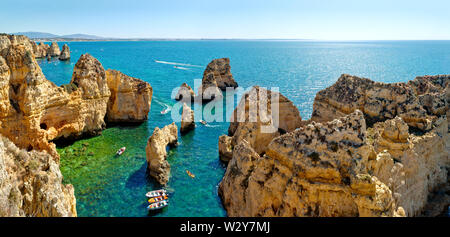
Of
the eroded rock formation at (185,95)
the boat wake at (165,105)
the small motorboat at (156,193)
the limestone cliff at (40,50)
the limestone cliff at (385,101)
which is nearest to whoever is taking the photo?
the limestone cliff at (385,101)

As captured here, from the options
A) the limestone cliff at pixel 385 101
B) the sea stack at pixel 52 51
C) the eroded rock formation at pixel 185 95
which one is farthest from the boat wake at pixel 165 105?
the sea stack at pixel 52 51

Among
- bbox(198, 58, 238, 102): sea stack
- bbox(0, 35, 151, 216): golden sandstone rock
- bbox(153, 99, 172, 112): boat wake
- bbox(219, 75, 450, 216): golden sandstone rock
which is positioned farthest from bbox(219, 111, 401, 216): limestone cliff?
bbox(198, 58, 238, 102): sea stack

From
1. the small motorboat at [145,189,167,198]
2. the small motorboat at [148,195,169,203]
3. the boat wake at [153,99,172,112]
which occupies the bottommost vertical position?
the small motorboat at [148,195,169,203]

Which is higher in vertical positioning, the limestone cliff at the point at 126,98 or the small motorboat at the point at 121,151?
the limestone cliff at the point at 126,98

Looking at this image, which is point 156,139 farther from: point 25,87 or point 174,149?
point 25,87

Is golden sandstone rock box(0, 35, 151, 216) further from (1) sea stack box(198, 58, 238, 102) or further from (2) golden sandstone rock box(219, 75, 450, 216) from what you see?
(1) sea stack box(198, 58, 238, 102)


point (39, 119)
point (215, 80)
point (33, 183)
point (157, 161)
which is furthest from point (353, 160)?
point (215, 80)

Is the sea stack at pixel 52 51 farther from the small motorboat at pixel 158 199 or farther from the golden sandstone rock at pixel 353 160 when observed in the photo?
the golden sandstone rock at pixel 353 160
